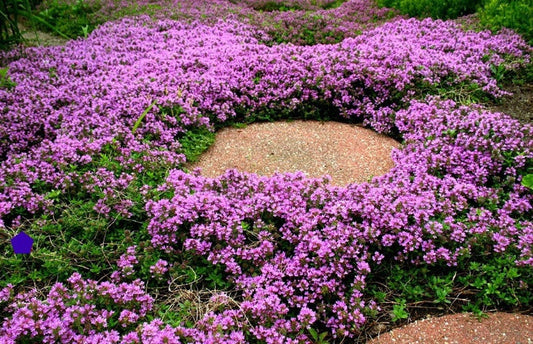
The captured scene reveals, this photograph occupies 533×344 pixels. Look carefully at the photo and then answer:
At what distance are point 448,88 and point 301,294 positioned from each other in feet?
11.0

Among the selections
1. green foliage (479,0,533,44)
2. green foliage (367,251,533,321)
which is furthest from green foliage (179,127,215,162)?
green foliage (479,0,533,44)

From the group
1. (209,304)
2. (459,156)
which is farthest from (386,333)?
(459,156)

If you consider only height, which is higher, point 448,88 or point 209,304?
point 448,88

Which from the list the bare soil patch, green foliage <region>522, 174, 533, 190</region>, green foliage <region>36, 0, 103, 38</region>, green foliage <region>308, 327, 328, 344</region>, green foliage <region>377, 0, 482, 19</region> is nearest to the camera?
green foliage <region>308, 327, 328, 344</region>

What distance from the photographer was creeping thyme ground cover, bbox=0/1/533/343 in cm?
262

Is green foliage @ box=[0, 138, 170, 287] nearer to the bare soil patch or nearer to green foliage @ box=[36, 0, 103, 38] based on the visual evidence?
the bare soil patch

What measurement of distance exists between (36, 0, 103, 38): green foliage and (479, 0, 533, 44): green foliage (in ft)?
20.1

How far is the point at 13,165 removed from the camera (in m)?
3.67

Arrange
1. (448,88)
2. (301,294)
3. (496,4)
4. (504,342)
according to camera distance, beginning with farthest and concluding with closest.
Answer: (496,4)
(448,88)
(301,294)
(504,342)

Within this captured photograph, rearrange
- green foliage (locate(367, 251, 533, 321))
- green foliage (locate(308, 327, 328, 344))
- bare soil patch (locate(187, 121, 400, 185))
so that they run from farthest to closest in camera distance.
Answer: bare soil patch (locate(187, 121, 400, 185)) < green foliage (locate(367, 251, 533, 321)) < green foliage (locate(308, 327, 328, 344))

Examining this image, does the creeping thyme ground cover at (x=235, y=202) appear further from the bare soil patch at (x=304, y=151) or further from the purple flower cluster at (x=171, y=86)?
the bare soil patch at (x=304, y=151)

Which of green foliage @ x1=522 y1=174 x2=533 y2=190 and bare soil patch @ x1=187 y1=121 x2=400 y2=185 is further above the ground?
green foliage @ x1=522 y1=174 x2=533 y2=190

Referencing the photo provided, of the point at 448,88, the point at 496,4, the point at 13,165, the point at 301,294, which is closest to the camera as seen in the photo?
the point at 301,294

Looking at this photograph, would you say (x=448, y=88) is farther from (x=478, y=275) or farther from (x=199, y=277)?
(x=199, y=277)
